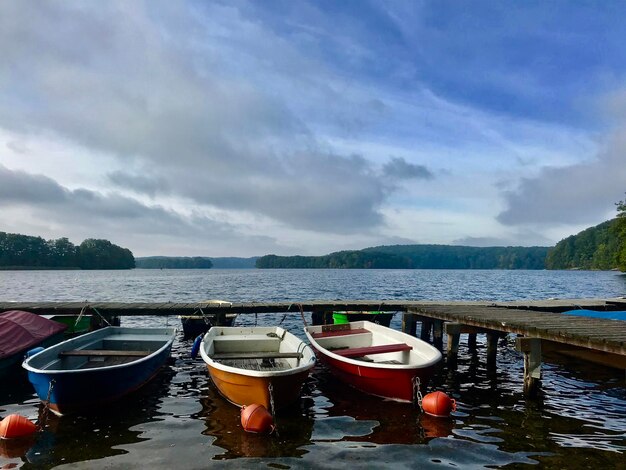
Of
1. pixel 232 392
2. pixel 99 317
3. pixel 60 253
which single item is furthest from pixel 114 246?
pixel 232 392

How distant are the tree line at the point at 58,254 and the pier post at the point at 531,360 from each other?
188 metres

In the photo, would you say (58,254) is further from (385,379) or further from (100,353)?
(385,379)

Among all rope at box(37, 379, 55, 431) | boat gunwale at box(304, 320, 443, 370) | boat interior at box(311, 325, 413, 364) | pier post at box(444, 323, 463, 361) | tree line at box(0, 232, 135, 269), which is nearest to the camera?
rope at box(37, 379, 55, 431)

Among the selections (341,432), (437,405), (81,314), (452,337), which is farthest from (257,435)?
(81,314)

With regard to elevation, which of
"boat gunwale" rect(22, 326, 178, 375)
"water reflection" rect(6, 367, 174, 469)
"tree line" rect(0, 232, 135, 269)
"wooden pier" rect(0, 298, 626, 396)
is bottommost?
"water reflection" rect(6, 367, 174, 469)

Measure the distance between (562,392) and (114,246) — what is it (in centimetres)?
20149

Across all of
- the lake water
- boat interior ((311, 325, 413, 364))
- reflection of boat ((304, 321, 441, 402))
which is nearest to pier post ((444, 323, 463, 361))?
the lake water

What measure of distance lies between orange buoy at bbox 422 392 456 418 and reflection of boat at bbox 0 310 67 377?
12092 millimetres

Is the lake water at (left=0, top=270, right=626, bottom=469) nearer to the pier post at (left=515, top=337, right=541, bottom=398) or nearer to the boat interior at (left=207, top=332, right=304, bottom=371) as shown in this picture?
the pier post at (left=515, top=337, right=541, bottom=398)

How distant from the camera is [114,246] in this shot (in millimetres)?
191375

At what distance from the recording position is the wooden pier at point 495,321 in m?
11.9

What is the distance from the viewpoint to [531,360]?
39.9 feet

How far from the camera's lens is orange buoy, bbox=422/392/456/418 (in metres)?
10.5

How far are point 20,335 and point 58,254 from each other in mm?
182162
